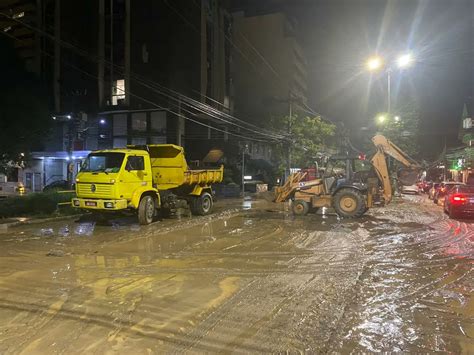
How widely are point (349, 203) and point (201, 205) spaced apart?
6.33 metres

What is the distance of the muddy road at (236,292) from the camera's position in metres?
4.25

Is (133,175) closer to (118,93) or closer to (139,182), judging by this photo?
(139,182)

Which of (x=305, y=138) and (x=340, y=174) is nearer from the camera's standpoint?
(x=340, y=174)

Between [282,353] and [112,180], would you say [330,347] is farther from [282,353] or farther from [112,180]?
[112,180]

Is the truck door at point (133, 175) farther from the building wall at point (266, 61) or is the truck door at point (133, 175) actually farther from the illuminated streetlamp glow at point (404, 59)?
the building wall at point (266, 61)

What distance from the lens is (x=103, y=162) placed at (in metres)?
13.2

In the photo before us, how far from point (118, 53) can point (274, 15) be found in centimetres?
3877

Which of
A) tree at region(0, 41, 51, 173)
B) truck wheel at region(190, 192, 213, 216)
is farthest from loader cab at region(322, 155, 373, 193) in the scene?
tree at region(0, 41, 51, 173)

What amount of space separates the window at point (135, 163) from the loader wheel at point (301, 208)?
693cm

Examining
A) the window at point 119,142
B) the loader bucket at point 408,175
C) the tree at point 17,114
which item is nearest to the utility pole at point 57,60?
the window at point 119,142

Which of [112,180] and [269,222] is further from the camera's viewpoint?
[269,222]

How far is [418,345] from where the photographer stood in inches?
163

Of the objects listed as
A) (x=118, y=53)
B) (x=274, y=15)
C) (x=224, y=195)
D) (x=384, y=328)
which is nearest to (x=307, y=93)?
(x=274, y=15)

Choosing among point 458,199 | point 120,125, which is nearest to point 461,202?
point 458,199
